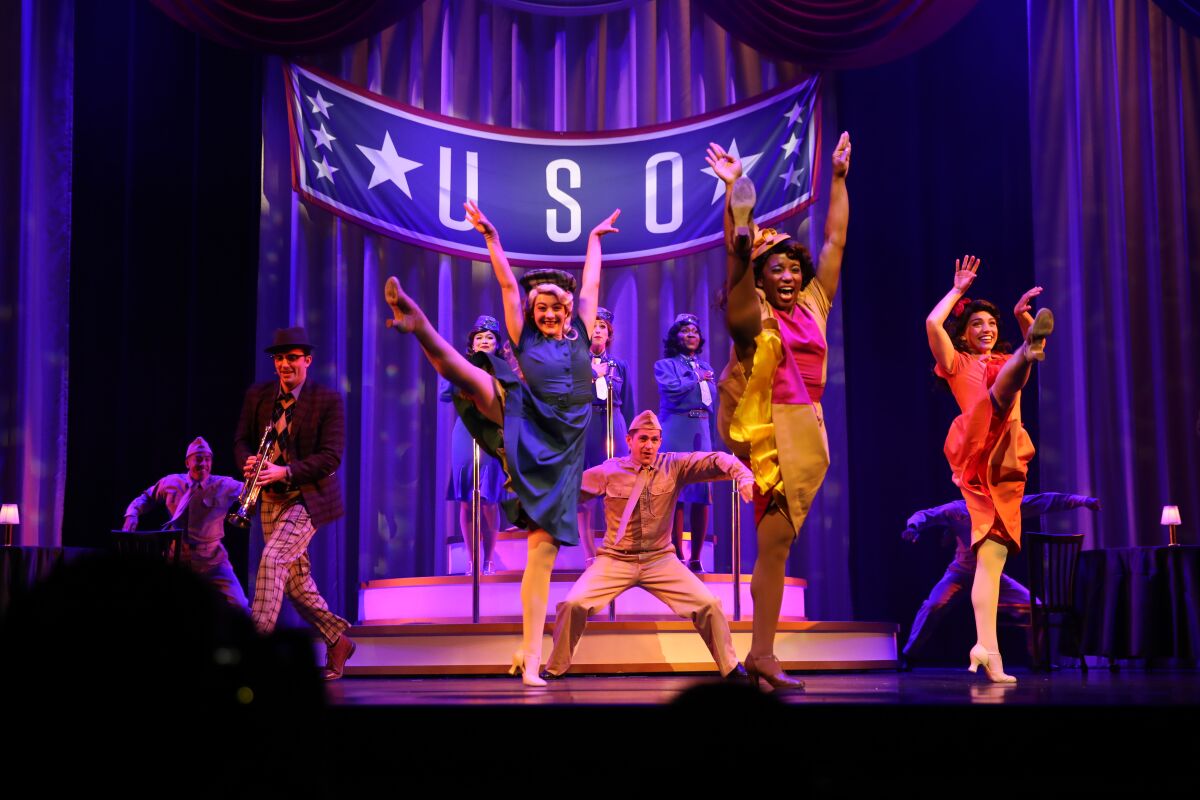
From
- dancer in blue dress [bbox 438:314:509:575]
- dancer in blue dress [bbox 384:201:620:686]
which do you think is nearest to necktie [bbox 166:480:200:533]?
dancer in blue dress [bbox 438:314:509:575]

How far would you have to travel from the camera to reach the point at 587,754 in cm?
212

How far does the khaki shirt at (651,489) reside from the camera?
5.32 m

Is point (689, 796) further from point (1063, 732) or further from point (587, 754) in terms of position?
point (1063, 732)

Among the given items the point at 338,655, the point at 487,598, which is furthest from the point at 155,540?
the point at 487,598

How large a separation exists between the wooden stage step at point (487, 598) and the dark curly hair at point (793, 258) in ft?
8.74

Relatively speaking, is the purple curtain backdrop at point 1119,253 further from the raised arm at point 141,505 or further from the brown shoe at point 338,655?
the raised arm at point 141,505

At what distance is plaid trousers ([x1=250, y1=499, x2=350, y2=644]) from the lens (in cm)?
502

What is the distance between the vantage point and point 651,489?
5484mm

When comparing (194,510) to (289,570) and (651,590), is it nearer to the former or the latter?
(289,570)

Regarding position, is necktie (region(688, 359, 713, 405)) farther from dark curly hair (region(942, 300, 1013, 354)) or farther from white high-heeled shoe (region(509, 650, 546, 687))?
white high-heeled shoe (region(509, 650, 546, 687))

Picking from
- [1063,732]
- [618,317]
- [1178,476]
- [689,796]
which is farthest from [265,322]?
[689,796]

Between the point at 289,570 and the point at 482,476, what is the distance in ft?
8.27

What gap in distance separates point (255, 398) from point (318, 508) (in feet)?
2.16

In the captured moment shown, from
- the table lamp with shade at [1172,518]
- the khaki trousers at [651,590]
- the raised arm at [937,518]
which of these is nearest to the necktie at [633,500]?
the khaki trousers at [651,590]
